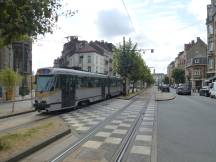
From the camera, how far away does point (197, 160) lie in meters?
8.30

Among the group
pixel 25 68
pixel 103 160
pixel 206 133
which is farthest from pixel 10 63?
pixel 103 160

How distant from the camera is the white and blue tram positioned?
1975 cm

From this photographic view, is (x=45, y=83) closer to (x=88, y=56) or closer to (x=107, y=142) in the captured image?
(x=107, y=142)

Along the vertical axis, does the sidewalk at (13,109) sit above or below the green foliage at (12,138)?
below

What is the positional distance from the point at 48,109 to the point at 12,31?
1161 cm

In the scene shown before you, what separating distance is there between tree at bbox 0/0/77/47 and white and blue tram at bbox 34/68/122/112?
10.5 metres

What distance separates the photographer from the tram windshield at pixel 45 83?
2000 centimetres

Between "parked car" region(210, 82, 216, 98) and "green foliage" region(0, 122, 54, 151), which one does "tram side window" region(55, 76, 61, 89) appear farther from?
"parked car" region(210, 82, 216, 98)

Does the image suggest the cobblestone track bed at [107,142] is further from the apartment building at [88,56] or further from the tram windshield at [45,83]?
the apartment building at [88,56]

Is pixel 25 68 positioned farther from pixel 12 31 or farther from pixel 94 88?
pixel 12 31

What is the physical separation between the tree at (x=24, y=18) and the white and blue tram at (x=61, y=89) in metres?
10.5

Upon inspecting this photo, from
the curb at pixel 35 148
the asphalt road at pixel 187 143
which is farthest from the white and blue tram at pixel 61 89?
the curb at pixel 35 148

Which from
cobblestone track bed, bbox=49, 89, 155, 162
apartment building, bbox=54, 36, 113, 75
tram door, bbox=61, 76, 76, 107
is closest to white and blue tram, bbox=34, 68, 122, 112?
tram door, bbox=61, 76, 76, 107

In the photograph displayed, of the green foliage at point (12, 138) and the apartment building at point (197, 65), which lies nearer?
the green foliage at point (12, 138)
